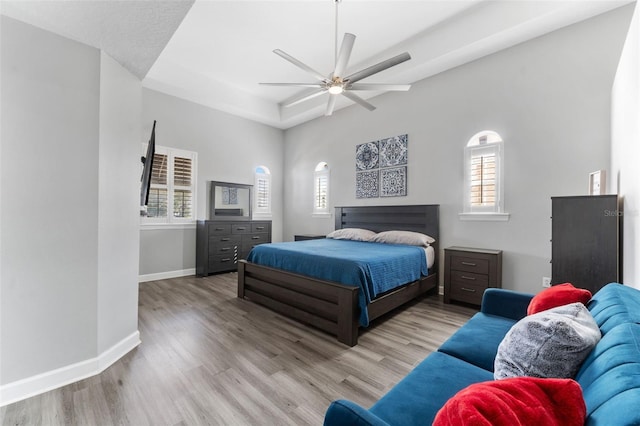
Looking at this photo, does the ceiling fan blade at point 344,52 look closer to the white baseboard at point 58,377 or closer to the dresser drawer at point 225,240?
the white baseboard at point 58,377

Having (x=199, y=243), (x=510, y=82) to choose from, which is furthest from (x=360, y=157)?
(x=199, y=243)

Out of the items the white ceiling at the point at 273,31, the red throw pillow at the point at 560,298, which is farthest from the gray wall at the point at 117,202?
the red throw pillow at the point at 560,298

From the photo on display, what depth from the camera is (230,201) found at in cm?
562

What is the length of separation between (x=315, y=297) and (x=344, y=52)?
238 cm

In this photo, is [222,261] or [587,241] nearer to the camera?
[587,241]

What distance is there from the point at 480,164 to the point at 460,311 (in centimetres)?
196

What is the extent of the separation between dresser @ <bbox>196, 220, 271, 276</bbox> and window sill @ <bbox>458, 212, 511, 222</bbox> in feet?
12.5

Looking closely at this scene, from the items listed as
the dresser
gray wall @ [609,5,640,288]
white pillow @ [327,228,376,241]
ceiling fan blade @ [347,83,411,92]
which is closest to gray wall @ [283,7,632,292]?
gray wall @ [609,5,640,288]

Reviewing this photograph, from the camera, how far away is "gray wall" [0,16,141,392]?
1.75m

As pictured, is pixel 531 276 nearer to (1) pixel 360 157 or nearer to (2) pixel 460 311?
(2) pixel 460 311

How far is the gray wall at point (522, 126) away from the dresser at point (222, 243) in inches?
113

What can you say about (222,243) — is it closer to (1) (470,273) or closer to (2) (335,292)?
(2) (335,292)

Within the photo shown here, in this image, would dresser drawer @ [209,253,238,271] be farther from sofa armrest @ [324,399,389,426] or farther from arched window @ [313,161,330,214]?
sofa armrest @ [324,399,389,426]

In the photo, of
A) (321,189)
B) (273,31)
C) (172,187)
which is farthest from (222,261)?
(273,31)
